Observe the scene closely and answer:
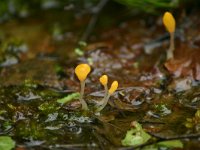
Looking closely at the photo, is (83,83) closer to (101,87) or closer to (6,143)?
(101,87)

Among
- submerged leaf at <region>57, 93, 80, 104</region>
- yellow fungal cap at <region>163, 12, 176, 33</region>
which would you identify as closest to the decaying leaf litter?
submerged leaf at <region>57, 93, 80, 104</region>

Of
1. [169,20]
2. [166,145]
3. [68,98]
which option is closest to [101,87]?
[68,98]

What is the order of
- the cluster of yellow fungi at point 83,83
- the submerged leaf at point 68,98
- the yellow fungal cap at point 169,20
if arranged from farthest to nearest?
the yellow fungal cap at point 169,20, the submerged leaf at point 68,98, the cluster of yellow fungi at point 83,83

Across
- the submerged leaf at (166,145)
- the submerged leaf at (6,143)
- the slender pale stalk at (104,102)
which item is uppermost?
the slender pale stalk at (104,102)

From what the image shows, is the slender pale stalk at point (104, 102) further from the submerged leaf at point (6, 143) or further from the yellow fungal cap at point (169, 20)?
the yellow fungal cap at point (169, 20)

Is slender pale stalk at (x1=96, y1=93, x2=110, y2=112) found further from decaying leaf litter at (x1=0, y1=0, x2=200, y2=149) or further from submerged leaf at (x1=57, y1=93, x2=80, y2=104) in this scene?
submerged leaf at (x1=57, y1=93, x2=80, y2=104)

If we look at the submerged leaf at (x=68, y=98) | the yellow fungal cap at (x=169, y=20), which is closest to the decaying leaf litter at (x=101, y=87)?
the submerged leaf at (x=68, y=98)

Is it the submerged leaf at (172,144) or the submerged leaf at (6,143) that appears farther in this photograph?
the submerged leaf at (6,143)
